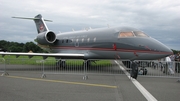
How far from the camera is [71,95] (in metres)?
6.31

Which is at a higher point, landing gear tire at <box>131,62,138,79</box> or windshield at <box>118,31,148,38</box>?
windshield at <box>118,31,148,38</box>

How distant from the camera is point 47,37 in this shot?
19.3 metres

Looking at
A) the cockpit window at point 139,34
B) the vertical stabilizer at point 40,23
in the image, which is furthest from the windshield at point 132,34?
the vertical stabilizer at point 40,23

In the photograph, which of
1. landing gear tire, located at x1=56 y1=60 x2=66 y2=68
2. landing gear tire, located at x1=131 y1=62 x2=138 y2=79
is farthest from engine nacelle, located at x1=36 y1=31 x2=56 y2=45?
landing gear tire, located at x1=131 y1=62 x2=138 y2=79

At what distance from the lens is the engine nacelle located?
18638 millimetres

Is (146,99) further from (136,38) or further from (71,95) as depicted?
(136,38)

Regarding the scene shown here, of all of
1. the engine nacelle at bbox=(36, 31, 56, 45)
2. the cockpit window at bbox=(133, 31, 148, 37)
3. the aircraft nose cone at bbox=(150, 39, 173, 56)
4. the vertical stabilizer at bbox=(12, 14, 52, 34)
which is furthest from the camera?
the vertical stabilizer at bbox=(12, 14, 52, 34)

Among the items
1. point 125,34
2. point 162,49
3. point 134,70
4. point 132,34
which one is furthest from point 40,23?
point 134,70

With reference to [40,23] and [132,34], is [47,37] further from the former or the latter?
[132,34]

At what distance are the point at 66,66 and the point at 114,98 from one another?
25.7ft

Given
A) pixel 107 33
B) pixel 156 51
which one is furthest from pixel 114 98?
pixel 107 33

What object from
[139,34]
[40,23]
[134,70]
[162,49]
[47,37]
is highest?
[40,23]

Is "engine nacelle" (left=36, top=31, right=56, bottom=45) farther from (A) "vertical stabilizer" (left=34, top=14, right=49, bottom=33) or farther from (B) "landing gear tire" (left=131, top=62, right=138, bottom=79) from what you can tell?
(B) "landing gear tire" (left=131, top=62, right=138, bottom=79)

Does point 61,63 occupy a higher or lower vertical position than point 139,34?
lower
